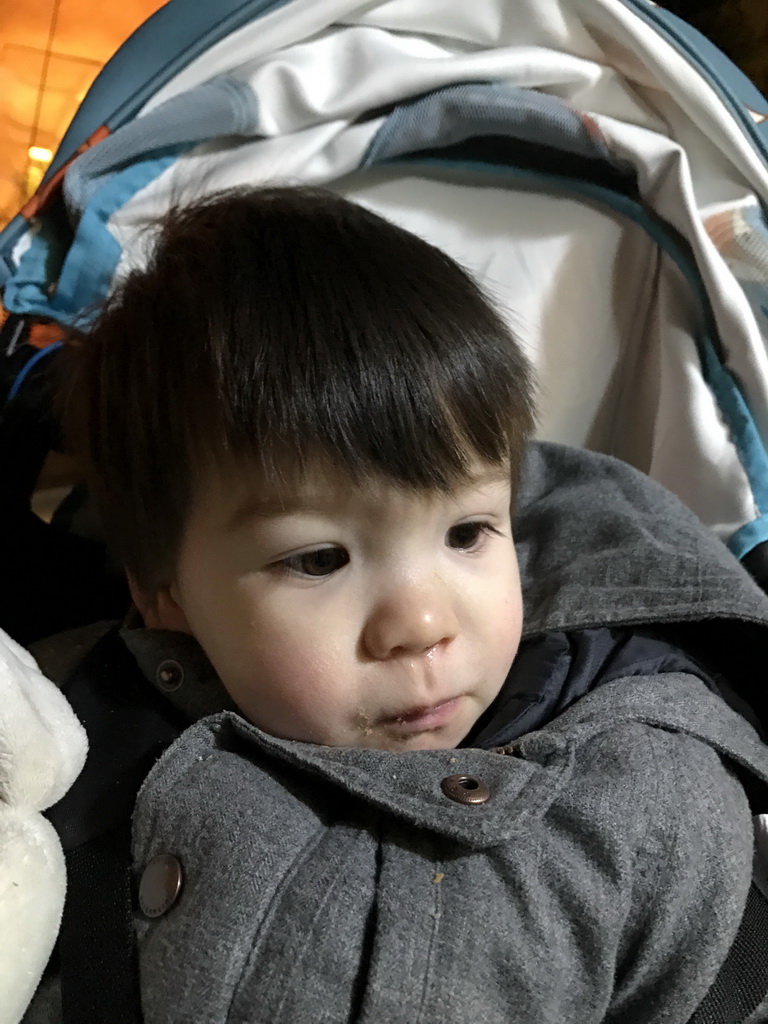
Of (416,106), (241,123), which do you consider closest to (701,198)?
(416,106)

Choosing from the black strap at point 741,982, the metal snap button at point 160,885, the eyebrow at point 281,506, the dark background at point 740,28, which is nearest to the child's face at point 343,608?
the eyebrow at point 281,506

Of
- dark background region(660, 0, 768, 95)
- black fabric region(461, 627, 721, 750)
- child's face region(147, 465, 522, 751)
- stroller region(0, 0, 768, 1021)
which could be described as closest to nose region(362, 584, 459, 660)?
child's face region(147, 465, 522, 751)

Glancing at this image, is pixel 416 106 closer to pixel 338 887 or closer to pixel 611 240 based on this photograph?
pixel 611 240

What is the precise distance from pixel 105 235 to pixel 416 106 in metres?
0.36

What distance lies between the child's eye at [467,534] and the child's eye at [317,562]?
96mm

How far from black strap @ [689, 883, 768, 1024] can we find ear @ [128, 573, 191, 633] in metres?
0.49

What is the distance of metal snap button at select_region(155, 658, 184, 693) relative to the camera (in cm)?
75

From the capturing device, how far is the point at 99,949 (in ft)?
1.97

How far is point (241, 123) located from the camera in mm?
958

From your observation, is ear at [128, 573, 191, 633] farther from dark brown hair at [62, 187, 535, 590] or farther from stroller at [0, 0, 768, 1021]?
stroller at [0, 0, 768, 1021]

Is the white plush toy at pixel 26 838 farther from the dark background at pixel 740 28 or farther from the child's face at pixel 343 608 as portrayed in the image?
the dark background at pixel 740 28

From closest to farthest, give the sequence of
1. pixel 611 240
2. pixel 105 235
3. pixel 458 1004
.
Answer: pixel 458 1004 → pixel 105 235 → pixel 611 240

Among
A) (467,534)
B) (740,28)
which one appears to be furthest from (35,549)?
(740,28)

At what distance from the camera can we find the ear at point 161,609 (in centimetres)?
77
